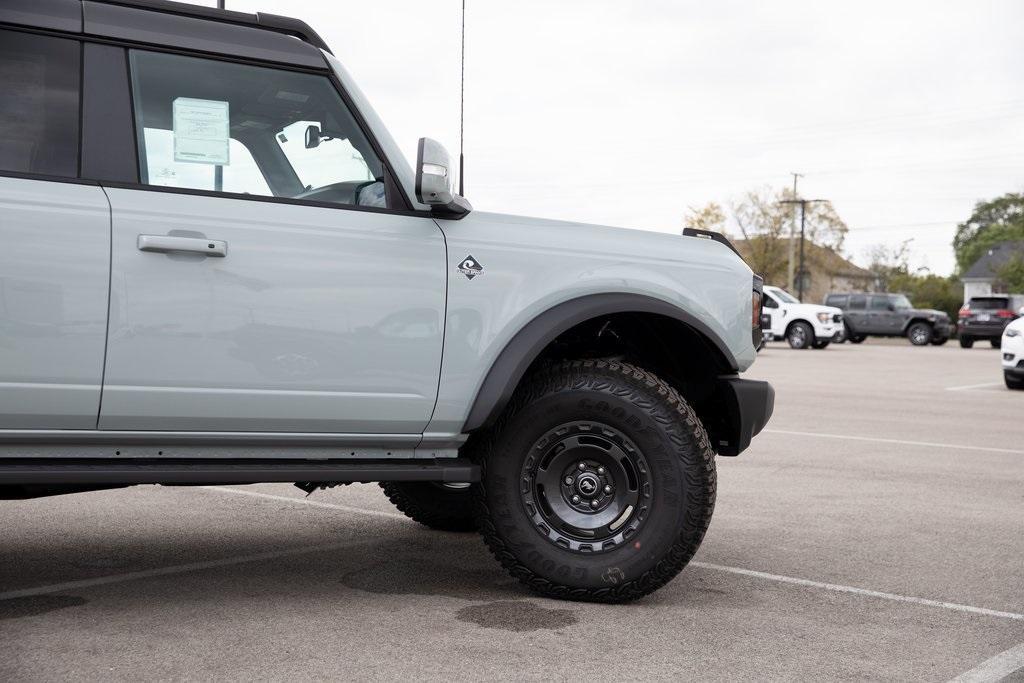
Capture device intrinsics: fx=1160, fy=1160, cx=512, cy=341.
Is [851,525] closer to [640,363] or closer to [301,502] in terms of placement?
[640,363]

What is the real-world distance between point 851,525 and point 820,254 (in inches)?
2962

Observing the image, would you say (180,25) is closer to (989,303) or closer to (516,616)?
(516,616)

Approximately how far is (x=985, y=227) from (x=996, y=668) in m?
125

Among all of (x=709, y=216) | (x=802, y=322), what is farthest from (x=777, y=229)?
(x=802, y=322)

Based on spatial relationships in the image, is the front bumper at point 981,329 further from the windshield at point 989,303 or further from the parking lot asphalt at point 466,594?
the parking lot asphalt at point 466,594

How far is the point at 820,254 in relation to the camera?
78625mm

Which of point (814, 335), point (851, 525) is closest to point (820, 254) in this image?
point (814, 335)

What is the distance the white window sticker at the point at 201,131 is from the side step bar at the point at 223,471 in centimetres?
108

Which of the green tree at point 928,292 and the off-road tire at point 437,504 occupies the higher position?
the green tree at point 928,292

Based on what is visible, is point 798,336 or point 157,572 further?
point 798,336

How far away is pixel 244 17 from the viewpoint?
14.1 ft

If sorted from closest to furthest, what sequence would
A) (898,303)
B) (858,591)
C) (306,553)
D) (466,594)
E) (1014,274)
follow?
1. (466,594)
2. (858,591)
3. (306,553)
4. (898,303)
5. (1014,274)

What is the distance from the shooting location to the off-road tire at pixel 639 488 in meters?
4.36

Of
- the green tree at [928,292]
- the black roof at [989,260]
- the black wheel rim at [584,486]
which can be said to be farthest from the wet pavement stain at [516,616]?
the black roof at [989,260]
